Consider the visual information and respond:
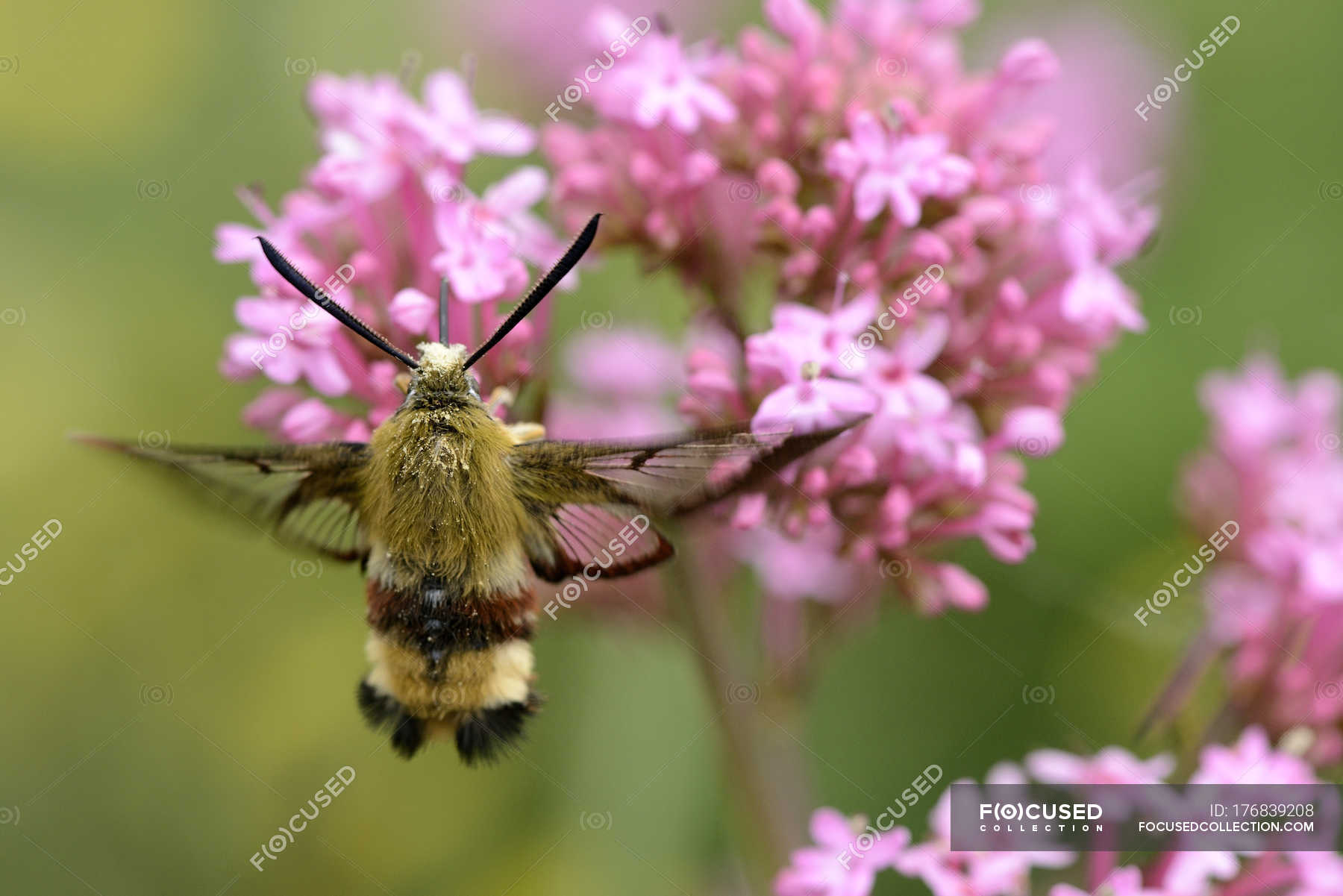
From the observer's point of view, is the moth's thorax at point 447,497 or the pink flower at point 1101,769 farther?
the pink flower at point 1101,769

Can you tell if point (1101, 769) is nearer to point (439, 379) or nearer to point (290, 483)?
point (439, 379)

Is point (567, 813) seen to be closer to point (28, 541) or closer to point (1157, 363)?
point (28, 541)

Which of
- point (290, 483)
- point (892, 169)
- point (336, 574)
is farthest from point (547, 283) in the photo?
point (336, 574)

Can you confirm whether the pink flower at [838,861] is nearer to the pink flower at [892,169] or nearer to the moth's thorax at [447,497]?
the moth's thorax at [447,497]

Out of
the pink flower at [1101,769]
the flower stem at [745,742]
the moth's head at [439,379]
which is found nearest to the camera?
Result: the moth's head at [439,379]

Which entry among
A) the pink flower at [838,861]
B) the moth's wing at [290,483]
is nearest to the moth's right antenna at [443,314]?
the moth's wing at [290,483]

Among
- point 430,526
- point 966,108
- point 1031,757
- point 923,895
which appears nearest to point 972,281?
point 966,108
